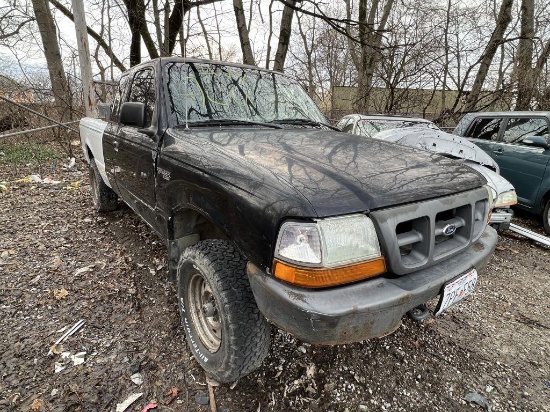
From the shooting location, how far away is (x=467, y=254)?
6.04 feet

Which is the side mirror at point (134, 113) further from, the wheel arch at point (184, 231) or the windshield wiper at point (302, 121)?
the windshield wiper at point (302, 121)

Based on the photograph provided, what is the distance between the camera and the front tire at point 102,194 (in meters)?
4.31

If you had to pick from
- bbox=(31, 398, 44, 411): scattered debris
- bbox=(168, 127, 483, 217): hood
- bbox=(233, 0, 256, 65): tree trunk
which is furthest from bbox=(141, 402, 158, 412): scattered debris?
bbox=(233, 0, 256, 65): tree trunk

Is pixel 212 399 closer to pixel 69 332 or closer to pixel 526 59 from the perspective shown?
pixel 69 332

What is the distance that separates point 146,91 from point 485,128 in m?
5.88

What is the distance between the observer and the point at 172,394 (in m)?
1.91

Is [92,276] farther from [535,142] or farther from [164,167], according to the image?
[535,142]

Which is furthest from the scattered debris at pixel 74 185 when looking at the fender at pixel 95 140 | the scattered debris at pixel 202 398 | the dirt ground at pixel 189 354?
the scattered debris at pixel 202 398

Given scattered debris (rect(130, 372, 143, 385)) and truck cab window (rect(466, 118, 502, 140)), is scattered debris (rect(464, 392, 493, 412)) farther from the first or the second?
truck cab window (rect(466, 118, 502, 140))

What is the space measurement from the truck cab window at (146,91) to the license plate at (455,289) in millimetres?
2271

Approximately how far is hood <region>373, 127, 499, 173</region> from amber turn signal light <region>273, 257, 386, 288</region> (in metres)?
3.51

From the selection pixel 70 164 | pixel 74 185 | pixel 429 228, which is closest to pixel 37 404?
pixel 429 228

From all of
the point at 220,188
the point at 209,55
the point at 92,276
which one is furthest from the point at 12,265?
the point at 209,55

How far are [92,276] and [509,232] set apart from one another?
18.1ft
